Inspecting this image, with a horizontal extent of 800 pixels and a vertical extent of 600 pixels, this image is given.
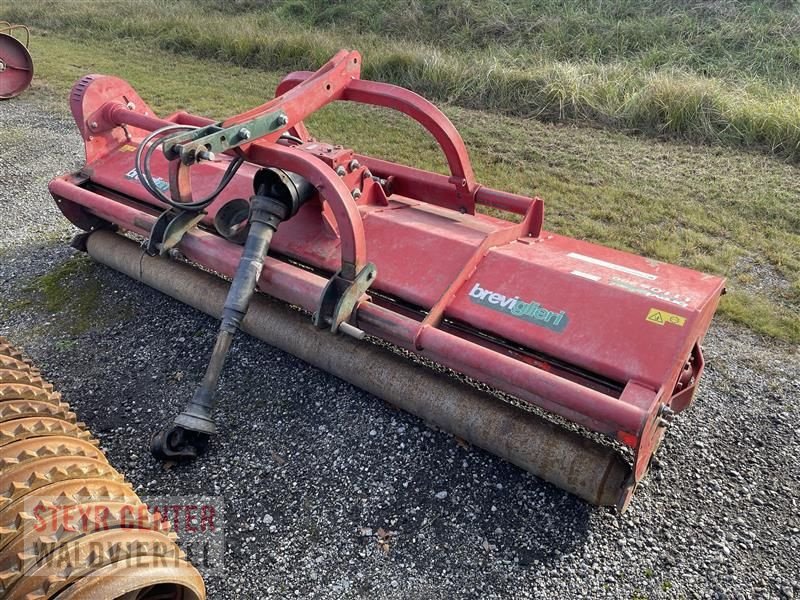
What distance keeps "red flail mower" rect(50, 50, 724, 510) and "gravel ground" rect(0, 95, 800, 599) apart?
0.20 metres

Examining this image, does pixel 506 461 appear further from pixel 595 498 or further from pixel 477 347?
pixel 477 347

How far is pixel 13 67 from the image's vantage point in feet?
29.3

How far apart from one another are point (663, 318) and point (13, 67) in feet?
31.6

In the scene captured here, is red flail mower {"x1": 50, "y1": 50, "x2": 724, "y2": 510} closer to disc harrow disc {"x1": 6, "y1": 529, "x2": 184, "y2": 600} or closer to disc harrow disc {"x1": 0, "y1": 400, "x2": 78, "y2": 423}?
disc harrow disc {"x1": 0, "y1": 400, "x2": 78, "y2": 423}

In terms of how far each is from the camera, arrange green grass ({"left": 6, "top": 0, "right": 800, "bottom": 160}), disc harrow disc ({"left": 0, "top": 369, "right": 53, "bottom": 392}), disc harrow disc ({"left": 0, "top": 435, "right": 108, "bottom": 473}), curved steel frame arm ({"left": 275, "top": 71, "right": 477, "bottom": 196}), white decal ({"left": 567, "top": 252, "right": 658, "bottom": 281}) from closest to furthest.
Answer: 1. disc harrow disc ({"left": 0, "top": 435, "right": 108, "bottom": 473})
2. disc harrow disc ({"left": 0, "top": 369, "right": 53, "bottom": 392})
3. white decal ({"left": 567, "top": 252, "right": 658, "bottom": 281})
4. curved steel frame arm ({"left": 275, "top": 71, "right": 477, "bottom": 196})
5. green grass ({"left": 6, "top": 0, "right": 800, "bottom": 160})

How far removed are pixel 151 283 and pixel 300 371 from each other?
1.20 metres

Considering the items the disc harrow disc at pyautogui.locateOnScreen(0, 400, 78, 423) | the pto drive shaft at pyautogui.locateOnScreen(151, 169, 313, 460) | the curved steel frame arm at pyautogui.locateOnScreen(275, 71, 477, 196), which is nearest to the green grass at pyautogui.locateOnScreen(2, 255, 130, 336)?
the pto drive shaft at pyautogui.locateOnScreen(151, 169, 313, 460)

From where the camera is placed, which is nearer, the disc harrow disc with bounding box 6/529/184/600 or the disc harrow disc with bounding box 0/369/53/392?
the disc harrow disc with bounding box 6/529/184/600

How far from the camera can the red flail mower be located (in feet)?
8.57

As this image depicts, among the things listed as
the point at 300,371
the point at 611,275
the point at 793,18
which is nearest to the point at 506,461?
the point at 611,275

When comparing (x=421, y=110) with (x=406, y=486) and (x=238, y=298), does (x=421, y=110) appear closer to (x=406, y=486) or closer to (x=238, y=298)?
(x=238, y=298)

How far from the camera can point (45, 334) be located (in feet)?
13.0

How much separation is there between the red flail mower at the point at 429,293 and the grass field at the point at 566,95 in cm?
205

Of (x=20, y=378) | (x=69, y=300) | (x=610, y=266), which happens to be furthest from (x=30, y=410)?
(x=610, y=266)
